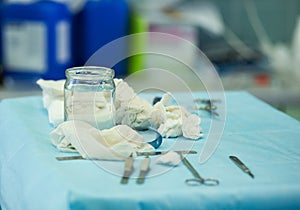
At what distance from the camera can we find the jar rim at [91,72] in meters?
1.29

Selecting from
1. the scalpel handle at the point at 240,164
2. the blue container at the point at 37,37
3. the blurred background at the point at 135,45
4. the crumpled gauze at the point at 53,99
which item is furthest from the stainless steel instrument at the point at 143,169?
the blue container at the point at 37,37

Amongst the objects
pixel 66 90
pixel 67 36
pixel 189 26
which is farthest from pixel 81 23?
pixel 66 90

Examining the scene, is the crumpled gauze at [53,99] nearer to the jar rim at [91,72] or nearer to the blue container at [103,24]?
the jar rim at [91,72]

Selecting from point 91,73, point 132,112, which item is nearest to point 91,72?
point 91,73

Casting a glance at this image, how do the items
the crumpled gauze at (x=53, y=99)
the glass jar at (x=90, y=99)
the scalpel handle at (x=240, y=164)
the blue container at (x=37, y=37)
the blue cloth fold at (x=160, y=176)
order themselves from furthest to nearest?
1. the blue container at (x=37, y=37)
2. the crumpled gauze at (x=53, y=99)
3. the glass jar at (x=90, y=99)
4. the scalpel handle at (x=240, y=164)
5. the blue cloth fold at (x=160, y=176)

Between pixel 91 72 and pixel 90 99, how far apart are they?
0.07 meters

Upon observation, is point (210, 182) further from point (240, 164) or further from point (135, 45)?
point (135, 45)

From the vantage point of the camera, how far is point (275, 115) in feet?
4.90

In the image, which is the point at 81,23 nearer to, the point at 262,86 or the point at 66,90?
the point at 262,86

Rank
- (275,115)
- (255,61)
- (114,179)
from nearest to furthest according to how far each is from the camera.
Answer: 1. (114,179)
2. (275,115)
3. (255,61)

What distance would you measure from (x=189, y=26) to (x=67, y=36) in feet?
1.60

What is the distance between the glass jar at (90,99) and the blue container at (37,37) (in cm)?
117

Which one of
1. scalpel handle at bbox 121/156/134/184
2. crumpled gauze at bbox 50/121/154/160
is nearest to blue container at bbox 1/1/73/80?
crumpled gauze at bbox 50/121/154/160

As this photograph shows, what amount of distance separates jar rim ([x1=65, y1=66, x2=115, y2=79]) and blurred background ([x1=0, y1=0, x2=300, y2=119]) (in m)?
0.92
